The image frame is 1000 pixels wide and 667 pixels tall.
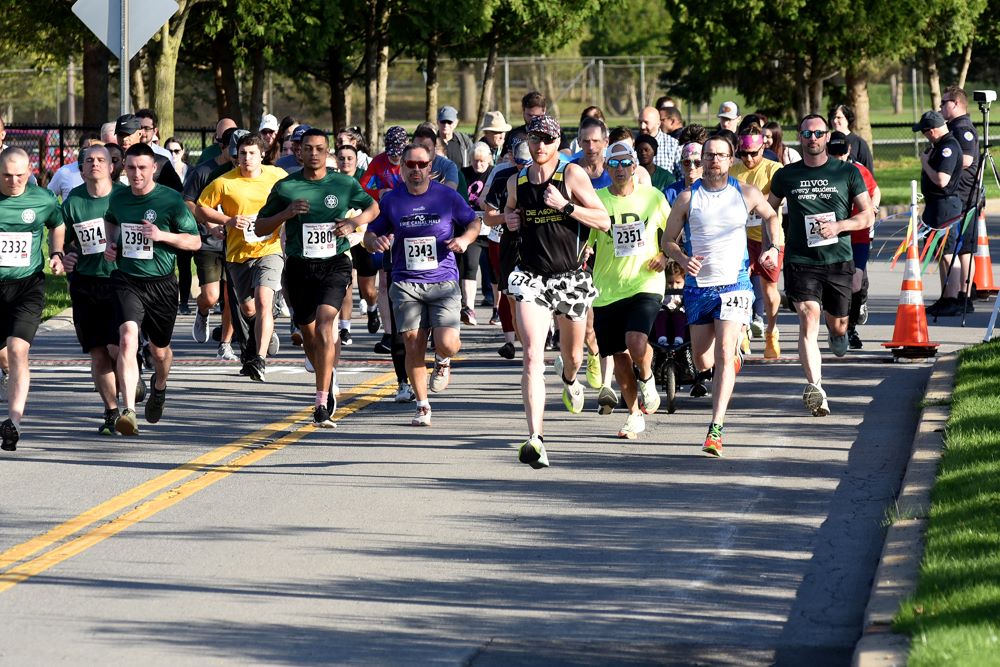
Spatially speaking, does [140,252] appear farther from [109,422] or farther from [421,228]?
[421,228]

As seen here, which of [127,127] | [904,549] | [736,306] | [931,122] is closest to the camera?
[904,549]

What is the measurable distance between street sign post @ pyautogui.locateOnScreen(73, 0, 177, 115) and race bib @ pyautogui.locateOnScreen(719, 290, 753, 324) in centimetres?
796

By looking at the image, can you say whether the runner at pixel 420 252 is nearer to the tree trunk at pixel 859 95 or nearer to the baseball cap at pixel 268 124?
the baseball cap at pixel 268 124

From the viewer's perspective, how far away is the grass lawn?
6137mm

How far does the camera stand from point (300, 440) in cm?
1191

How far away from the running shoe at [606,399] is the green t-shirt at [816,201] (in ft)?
5.24

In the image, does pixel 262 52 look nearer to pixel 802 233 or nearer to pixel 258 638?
pixel 802 233

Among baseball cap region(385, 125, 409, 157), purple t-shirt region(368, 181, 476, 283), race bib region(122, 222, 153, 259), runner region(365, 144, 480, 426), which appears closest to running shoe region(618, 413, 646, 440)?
runner region(365, 144, 480, 426)

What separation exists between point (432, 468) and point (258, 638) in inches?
152

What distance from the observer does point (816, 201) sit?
42.3 feet

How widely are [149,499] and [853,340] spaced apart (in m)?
7.87

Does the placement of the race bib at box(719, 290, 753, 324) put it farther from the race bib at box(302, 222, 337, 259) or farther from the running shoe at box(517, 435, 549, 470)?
the race bib at box(302, 222, 337, 259)

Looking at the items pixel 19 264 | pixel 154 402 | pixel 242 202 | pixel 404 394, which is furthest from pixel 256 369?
pixel 19 264

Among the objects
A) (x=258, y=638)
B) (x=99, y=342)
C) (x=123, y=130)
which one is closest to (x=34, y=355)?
(x=123, y=130)
